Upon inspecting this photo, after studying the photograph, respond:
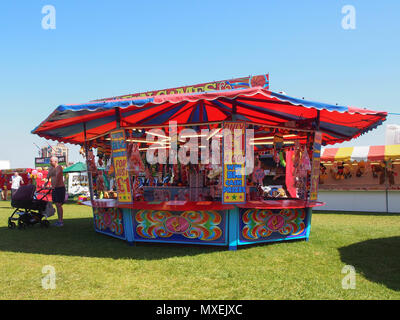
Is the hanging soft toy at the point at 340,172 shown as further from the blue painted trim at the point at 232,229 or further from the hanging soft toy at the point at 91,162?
the hanging soft toy at the point at 91,162

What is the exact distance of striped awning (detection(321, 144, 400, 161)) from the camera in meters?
12.3

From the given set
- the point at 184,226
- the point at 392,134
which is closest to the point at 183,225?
the point at 184,226

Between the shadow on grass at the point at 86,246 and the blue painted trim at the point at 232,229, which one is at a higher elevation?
the blue painted trim at the point at 232,229

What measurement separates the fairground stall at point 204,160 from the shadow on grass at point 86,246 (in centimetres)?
20

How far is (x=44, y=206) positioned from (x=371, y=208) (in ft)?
39.6

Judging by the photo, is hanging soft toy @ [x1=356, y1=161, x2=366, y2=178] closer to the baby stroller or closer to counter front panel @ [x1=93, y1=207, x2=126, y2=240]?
counter front panel @ [x1=93, y1=207, x2=126, y2=240]

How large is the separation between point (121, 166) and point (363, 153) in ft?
34.0

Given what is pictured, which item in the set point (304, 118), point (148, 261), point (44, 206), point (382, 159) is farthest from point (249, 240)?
point (382, 159)

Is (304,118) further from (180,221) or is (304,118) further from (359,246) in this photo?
(180,221)

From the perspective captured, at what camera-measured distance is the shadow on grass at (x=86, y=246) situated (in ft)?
18.6

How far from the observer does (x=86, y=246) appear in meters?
6.35

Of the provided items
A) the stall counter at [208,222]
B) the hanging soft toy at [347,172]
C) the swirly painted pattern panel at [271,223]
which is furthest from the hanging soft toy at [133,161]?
the hanging soft toy at [347,172]

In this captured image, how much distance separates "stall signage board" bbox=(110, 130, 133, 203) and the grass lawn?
39.8 inches

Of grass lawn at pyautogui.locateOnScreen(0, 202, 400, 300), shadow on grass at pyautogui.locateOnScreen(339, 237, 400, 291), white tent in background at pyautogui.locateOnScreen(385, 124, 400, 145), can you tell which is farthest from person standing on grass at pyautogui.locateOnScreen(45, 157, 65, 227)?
white tent in background at pyautogui.locateOnScreen(385, 124, 400, 145)
